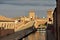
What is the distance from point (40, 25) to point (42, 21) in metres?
1.07

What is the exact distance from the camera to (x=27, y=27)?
50.5m

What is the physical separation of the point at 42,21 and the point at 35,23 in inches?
69.2

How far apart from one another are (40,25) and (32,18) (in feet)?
17.5

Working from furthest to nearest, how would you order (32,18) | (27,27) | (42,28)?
(32,18) < (42,28) < (27,27)

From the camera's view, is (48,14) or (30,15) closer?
(48,14)

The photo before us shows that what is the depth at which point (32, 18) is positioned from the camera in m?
60.9

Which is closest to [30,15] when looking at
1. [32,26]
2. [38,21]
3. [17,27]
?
[38,21]

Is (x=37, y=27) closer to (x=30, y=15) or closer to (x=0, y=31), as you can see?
(x=30, y=15)

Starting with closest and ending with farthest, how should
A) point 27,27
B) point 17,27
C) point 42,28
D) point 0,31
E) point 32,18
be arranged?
point 0,31
point 17,27
point 27,27
point 42,28
point 32,18

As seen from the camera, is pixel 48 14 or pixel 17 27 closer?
pixel 17 27

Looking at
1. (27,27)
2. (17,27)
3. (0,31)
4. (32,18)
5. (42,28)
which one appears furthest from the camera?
(32,18)

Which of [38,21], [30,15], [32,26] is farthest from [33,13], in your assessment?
[32,26]

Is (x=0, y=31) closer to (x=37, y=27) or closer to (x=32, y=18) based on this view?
(x=37, y=27)

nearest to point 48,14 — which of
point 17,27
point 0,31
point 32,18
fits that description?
point 32,18
